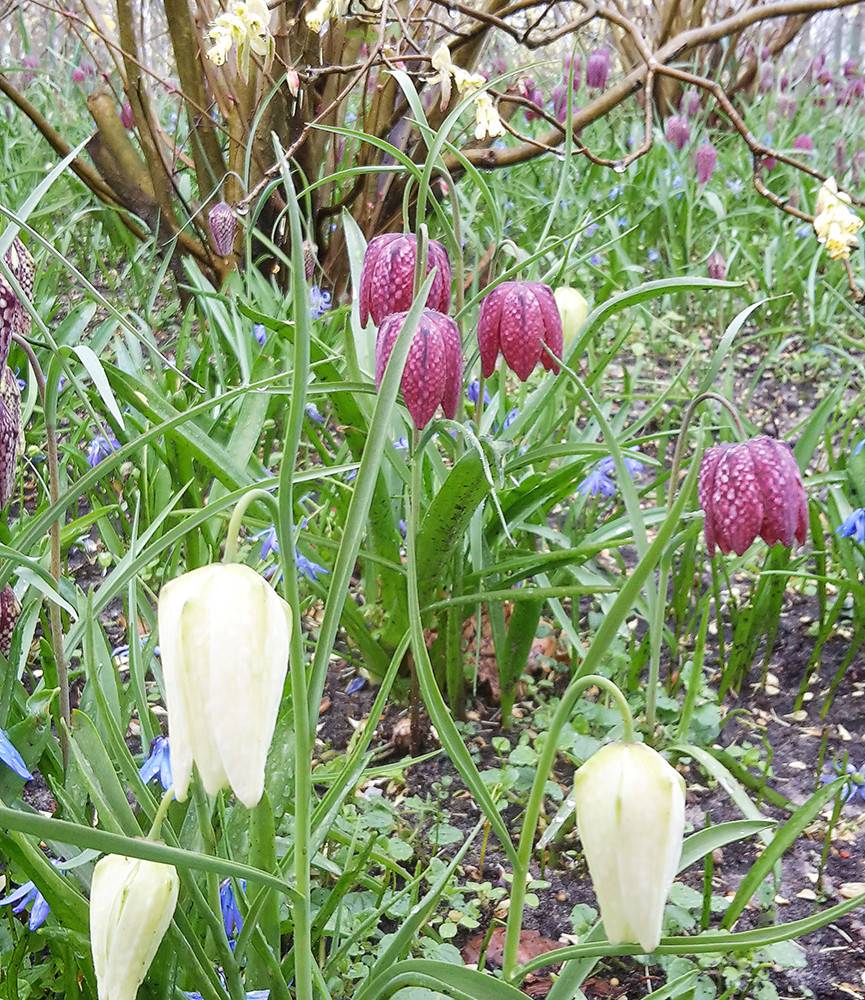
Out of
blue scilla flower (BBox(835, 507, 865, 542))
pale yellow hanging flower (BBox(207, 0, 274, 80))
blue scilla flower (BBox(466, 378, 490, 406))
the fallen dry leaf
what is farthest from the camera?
blue scilla flower (BBox(466, 378, 490, 406))

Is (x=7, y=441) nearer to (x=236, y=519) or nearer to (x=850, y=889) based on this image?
(x=236, y=519)

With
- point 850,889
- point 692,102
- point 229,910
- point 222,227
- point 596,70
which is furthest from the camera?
point 692,102

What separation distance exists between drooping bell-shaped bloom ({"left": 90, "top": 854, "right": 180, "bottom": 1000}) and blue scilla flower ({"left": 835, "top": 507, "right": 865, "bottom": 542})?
43.9 inches

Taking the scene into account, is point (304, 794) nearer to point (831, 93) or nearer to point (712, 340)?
point (712, 340)

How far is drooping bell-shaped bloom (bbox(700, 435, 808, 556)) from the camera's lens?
3.31ft

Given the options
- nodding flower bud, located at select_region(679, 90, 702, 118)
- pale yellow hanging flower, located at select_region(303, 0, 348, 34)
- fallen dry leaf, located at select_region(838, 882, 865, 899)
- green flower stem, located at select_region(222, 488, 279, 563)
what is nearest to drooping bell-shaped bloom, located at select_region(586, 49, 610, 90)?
nodding flower bud, located at select_region(679, 90, 702, 118)

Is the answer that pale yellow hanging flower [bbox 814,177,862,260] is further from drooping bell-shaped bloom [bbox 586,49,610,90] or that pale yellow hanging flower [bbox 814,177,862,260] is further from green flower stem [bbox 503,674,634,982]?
drooping bell-shaped bloom [bbox 586,49,610,90]

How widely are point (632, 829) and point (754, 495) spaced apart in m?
0.52

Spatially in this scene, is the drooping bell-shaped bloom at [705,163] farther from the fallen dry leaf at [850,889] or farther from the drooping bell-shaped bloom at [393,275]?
the fallen dry leaf at [850,889]

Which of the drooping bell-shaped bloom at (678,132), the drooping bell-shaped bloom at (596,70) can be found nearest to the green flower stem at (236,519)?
the drooping bell-shaped bloom at (678,132)

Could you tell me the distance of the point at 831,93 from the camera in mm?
5391

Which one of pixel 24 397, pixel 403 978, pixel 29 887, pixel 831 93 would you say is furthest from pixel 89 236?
pixel 831 93


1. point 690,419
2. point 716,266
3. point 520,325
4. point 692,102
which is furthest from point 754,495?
point 692,102

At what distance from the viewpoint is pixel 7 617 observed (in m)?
0.89
